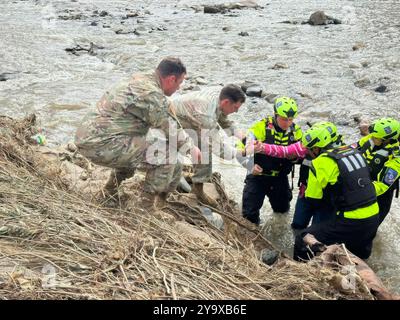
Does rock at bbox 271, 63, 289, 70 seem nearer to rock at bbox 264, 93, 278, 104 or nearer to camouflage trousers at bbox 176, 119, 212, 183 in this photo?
rock at bbox 264, 93, 278, 104

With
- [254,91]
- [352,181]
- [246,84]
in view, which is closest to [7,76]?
[246,84]

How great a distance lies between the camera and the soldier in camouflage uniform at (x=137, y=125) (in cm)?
481

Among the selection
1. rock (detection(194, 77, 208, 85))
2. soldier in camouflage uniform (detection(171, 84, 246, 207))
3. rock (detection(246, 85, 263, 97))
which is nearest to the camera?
soldier in camouflage uniform (detection(171, 84, 246, 207))

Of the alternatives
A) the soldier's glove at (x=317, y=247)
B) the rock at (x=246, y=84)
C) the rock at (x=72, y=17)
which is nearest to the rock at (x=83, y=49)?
the rock at (x=72, y=17)

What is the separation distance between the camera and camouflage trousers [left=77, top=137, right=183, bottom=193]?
16.4ft

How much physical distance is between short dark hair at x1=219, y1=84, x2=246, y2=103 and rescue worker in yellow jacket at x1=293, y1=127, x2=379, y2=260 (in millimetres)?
877

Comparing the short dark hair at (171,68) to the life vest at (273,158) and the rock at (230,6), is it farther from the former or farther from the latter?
the rock at (230,6)

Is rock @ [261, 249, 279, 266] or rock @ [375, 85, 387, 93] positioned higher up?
rock @ [261, 249, 279, 266]

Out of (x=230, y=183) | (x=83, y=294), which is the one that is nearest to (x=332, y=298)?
(x=83, y=294)

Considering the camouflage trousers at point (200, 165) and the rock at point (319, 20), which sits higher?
the camouflage trousers at point (200, 165)

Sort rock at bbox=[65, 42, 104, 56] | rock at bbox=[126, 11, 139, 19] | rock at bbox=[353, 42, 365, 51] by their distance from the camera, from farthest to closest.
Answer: rock at bbox=[126, 11, 139, 19], rock at bbox=[65, 42, 104, 56], rock at bbox=[353, 42, 365, 51]

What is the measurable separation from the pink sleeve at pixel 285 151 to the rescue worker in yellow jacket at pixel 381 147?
0.66 meters

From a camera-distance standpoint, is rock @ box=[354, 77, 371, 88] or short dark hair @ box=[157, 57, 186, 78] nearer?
short dark hair @ box=[157, 57, 186, 78]

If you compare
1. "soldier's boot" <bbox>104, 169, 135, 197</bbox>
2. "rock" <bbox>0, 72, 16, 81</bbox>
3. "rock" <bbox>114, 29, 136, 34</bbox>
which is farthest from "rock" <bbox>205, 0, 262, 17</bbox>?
"soldier's boot" <bbox>104, 169, 135, 197</bbox>
